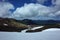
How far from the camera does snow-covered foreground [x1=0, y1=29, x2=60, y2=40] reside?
229cm

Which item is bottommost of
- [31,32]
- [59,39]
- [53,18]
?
[59,39]

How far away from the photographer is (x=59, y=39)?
2291mm

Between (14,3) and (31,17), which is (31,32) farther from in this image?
(14,3)

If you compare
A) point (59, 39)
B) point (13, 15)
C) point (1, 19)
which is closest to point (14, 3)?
point (13, 15)

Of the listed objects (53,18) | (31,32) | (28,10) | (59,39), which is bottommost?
(59,39)

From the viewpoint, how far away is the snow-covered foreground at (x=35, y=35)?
229 cm

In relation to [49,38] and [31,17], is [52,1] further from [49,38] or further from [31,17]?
[49,38]

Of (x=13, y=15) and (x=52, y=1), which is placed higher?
(x=52, y=1)

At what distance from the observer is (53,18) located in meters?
2.31

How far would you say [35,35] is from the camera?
90.4 inches

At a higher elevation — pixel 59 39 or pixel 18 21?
pixel 18 21

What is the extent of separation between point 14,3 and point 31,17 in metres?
0.38

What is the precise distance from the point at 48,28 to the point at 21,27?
0.46 metres

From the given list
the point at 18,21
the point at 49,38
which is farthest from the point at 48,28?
the point at 18,21
